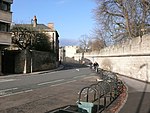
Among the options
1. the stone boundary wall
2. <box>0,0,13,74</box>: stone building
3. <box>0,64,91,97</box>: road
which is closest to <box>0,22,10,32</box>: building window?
<box>0,0,13,74</box>: stone building

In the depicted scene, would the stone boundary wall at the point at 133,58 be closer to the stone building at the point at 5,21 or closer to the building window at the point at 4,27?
the stone building at the point at 5,21

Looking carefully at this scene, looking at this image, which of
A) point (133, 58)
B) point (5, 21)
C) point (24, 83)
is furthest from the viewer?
point (5, 21)

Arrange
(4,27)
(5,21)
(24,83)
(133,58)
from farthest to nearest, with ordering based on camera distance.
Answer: (4,27) → (5,21) → (133,58) → (24,83)

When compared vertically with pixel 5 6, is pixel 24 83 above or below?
below

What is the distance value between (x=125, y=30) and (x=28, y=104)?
41138 millimetres

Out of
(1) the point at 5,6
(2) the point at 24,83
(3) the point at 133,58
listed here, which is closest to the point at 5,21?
(1) the point at 5,6

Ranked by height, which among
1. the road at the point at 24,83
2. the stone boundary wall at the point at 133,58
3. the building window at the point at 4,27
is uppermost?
the building window at the point at 4,27

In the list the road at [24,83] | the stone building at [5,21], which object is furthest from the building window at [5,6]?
the road at [24,83]

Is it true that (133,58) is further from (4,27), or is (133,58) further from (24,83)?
(4,27)

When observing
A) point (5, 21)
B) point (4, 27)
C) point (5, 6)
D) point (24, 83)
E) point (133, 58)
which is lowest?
point (24, 83)

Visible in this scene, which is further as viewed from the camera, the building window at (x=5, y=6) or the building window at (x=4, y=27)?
the building window at (x=5, y=6)

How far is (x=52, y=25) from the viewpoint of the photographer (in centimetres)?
8481

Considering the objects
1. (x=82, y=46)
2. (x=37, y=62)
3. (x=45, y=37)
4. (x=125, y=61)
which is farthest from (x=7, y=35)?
(x=82, y=46)

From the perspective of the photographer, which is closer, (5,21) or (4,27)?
(5,21)
